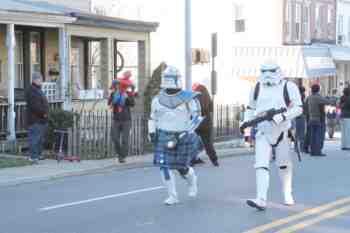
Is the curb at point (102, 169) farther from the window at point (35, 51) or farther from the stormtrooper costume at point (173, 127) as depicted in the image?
the window at point (35, 51)

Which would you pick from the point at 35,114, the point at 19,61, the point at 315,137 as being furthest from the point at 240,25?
the point at 35,114

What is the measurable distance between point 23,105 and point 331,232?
12.1 m

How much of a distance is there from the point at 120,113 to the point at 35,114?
5.77 feet

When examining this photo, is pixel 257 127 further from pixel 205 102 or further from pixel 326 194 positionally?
pixel 205 102

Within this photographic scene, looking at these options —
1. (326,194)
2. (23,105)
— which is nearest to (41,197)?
(326,194)

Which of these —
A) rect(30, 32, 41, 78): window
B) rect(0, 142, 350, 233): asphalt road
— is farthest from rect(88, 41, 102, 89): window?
rect(0, 142, 350, 233): asphalt road

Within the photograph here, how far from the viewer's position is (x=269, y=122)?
A: 975 cm

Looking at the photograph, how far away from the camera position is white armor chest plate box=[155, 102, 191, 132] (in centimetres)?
1025

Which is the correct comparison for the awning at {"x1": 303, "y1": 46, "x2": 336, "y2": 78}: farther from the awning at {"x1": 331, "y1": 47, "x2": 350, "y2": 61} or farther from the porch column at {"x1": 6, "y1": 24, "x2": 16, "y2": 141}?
the porch column at {"x1": 6, "y1": 24, "x2": 16, "y2": 141}

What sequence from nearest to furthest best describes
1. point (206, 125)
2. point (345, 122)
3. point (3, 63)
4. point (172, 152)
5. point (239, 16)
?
point (172, 152), point (206, 125), point (345, 122), point (3, 63), point (239, 16)

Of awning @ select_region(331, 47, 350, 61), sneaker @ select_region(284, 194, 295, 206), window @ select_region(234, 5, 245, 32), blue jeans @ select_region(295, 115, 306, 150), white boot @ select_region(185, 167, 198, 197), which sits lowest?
sneaker @ select_region(284, 194, 295, 206)

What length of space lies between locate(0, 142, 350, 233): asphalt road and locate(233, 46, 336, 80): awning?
20.3 meters

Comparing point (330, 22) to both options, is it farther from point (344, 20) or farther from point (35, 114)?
point (35, 114)

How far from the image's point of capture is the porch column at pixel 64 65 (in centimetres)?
1992
